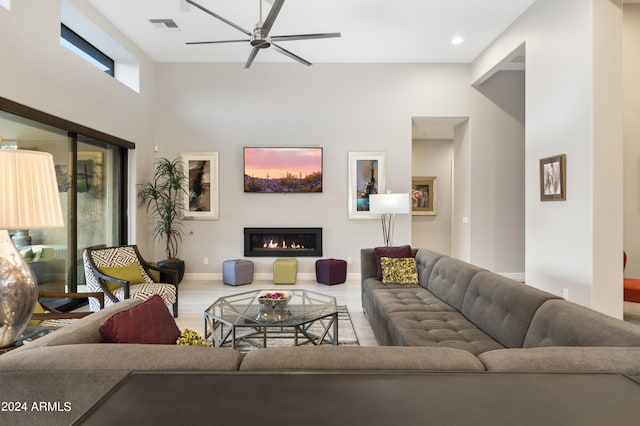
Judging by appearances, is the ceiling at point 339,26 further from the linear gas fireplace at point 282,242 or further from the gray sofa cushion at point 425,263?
the gray sofa cushion at point 425,263

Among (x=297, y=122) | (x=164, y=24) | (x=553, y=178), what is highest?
(x=164, y=24)

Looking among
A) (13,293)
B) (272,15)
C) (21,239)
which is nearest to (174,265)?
(21,239)

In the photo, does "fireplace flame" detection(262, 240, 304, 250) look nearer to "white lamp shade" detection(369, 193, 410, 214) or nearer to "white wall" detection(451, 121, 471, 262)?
"white lamp shade" detection(369, 193, 410, 214)

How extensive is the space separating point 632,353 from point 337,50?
5.48 m

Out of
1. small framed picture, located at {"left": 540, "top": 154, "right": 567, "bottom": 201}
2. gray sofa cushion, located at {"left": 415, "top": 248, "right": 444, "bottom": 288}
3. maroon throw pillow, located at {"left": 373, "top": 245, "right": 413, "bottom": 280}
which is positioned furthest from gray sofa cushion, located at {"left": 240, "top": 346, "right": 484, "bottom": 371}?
small framed picture, located at {"left": 540, "top": 154, "right": 567, "bottom": 201}

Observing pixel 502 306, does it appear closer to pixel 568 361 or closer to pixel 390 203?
pixel 568 361

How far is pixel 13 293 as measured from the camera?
4.71 ft

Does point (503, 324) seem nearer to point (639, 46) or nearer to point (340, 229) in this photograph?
point (340, 229)

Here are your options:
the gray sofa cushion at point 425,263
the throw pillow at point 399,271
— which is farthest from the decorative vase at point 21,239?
the gray sofa cushion at point 425,263

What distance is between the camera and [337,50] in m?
5.55

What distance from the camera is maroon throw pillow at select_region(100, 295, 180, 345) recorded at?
1.36 m

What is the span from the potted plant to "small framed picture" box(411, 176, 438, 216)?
5101 mm

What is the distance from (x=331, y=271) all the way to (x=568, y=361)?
15.0 feet

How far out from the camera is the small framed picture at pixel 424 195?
8.00 meters
